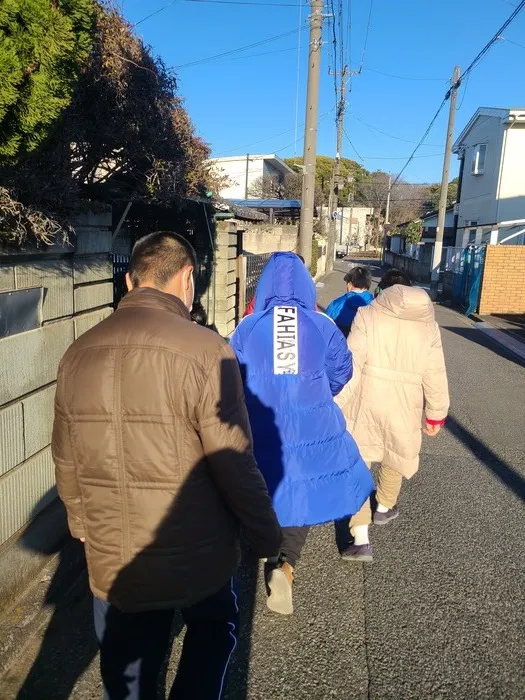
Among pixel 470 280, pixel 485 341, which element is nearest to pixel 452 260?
pixel 470 280

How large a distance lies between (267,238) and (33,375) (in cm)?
2121

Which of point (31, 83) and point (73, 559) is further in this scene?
point (73, 559)

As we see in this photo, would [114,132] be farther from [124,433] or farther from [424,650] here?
[424,650]

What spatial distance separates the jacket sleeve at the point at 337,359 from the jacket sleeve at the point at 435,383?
0.68 m

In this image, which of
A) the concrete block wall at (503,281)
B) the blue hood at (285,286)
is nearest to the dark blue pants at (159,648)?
the blue hood at (285,286)

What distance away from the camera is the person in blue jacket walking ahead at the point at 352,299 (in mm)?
4363

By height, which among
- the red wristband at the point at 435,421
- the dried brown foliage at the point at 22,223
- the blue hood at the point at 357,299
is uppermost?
the dried brown foliage at the point at 22,223

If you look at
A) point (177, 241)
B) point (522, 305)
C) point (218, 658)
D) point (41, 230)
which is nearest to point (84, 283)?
point (41, 230)

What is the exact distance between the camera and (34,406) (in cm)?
306

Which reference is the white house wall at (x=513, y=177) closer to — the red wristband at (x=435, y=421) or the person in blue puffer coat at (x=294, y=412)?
the red wristband at (x=435, y=421)

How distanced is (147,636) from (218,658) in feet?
0.81

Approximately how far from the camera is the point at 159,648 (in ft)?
5.69

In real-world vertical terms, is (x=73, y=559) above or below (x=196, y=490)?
below

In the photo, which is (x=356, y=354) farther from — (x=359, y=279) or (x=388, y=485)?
(x=359, y=279)
